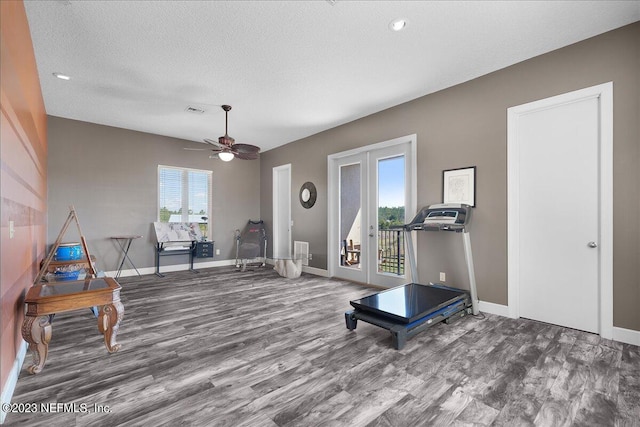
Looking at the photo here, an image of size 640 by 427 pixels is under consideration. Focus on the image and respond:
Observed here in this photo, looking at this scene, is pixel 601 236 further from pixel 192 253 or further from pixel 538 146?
pixel 192 253

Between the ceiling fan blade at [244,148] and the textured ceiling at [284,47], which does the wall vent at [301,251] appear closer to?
the ceiling fan blade at [244,148]

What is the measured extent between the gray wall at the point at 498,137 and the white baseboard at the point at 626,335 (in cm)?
5

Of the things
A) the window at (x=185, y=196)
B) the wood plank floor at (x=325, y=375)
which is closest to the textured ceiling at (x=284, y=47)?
the window at (x=185, y=196)

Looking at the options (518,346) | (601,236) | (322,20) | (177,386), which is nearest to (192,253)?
(177,386)

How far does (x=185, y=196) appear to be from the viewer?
279 inches

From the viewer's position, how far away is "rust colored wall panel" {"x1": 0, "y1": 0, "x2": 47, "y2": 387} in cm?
187

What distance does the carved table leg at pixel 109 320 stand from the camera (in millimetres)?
2650

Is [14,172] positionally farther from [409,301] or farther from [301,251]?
[301,251]

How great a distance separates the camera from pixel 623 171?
9.37 ft

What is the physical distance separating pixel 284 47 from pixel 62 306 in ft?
10.5

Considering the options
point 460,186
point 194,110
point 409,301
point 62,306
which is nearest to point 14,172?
point 62,306

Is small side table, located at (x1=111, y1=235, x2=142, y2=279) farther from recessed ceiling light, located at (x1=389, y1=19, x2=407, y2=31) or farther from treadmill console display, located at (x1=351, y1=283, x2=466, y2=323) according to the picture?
recessed ceiling light, located at (x1=389, y1=19, x2=407, y2=31)

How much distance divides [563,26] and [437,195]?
2.21 m

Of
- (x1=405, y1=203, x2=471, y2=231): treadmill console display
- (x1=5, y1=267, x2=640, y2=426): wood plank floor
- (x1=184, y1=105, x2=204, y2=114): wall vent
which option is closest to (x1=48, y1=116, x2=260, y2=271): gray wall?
(x1=184, y1=105, x2=204, y2=114): wall vent
